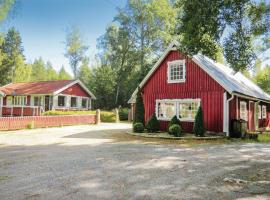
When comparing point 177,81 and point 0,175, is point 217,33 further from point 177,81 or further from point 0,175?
point 0,175

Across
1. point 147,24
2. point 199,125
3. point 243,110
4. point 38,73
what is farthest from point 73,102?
point 38,73

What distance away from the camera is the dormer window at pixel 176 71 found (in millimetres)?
20797

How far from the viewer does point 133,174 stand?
8297 millimetres

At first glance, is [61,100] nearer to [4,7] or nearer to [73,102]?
[73,102]

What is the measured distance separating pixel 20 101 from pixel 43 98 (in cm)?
435

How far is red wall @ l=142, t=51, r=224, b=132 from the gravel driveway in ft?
21.8

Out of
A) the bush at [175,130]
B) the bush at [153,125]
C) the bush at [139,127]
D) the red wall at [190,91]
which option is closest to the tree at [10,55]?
the red wall at [190,91]

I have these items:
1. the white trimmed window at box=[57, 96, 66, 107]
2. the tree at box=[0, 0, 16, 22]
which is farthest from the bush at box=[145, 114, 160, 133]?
the tree at box=[0, 0, 16, 22]

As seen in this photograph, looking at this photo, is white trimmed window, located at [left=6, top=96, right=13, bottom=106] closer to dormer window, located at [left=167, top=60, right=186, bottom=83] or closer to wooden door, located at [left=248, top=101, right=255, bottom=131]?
dormer window, located at [left=167, top=60, right=186, bottom=83]

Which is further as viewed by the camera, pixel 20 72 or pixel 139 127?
pixel 20 72

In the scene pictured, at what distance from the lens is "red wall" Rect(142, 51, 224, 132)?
62.4 feet

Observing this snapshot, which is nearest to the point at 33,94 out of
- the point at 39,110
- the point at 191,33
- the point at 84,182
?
the point at 39,110

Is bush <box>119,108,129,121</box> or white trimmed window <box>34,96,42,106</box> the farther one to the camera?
bush <box>119,108,129,121</box>

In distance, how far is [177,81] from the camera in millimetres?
21094
